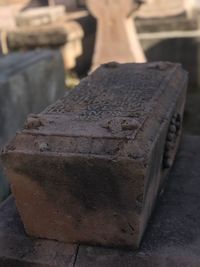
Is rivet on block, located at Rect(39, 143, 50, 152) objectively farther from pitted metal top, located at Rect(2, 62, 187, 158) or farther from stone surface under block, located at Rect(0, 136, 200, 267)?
stone surface under block, located at Rect(0, 136, 200, 267)

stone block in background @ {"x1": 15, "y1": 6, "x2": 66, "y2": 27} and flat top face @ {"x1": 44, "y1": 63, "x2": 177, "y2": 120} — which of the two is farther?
stone block in background @ {"x1": 15, "y1": 6, "x2": 66, "y2": 27}

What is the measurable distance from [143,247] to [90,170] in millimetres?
440

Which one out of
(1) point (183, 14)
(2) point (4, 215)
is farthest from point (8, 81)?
(1) point (183, 14)

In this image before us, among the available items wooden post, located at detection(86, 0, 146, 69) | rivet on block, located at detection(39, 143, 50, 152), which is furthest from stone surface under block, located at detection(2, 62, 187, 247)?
wooden post, located at detection(86, 0, 146, 69)

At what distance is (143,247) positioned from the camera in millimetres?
1816

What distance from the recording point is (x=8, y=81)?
3.06 metres

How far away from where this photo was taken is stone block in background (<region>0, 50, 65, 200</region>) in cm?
301

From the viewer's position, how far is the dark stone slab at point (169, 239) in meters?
1.75

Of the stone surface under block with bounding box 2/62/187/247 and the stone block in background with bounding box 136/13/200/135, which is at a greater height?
the stone surface under block with bounding box 2/62/187/247

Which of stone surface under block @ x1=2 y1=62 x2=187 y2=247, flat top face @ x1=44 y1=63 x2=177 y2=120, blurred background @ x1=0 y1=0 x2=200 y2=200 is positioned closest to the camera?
stone surface under block @ x1=2 y1=62 x2=187 y2=247

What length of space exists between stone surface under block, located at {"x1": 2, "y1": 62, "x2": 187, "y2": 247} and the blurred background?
2.49 ft

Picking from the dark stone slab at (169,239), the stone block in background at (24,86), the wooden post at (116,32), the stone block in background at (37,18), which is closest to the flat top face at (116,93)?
the dark stone slab at (169,239)

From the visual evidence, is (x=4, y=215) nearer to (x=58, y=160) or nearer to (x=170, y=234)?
(x=58, y=160)

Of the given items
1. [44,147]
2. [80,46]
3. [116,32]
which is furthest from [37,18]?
[44,147]
